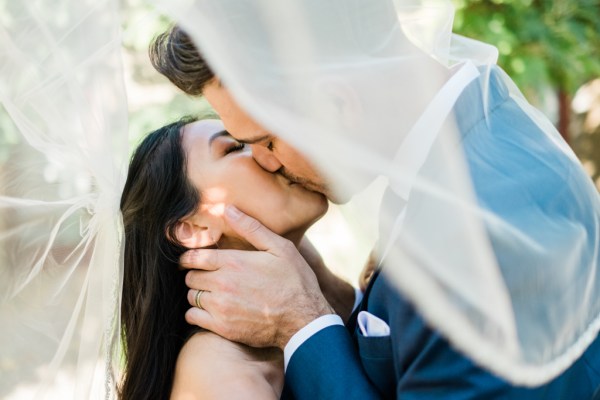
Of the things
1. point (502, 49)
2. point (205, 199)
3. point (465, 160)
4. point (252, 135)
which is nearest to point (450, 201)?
point (465, 160)

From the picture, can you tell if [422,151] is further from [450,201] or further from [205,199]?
[205,199]

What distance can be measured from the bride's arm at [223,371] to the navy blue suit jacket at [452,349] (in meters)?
0.10

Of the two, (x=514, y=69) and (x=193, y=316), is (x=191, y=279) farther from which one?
(x=514, y=69)

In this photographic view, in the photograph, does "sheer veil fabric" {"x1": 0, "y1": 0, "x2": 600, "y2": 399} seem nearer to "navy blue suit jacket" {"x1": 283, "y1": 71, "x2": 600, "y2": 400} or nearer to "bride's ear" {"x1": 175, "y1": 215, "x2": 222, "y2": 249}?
"navy blue suit jacket" {"x1": 283, "y1": 71, "x2": 600, "y2": 400}

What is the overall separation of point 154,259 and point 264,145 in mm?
522

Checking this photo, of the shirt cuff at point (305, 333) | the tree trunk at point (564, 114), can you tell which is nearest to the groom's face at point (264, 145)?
the shirt cuff at point (305, 333)

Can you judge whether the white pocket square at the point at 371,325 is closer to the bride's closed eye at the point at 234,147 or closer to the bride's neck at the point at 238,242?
the bride's neck at the point at 238,242

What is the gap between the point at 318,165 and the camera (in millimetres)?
2074

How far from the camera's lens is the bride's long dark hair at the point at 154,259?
248 centimetres

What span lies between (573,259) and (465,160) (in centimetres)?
34

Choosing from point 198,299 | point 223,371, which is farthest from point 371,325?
point 198,299

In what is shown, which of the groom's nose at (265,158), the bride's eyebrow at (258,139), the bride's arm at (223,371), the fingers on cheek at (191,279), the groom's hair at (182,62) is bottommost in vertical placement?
the bride's arm at (223,371)

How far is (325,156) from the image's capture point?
1.94 m

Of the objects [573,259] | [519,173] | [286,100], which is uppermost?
[286,100]
